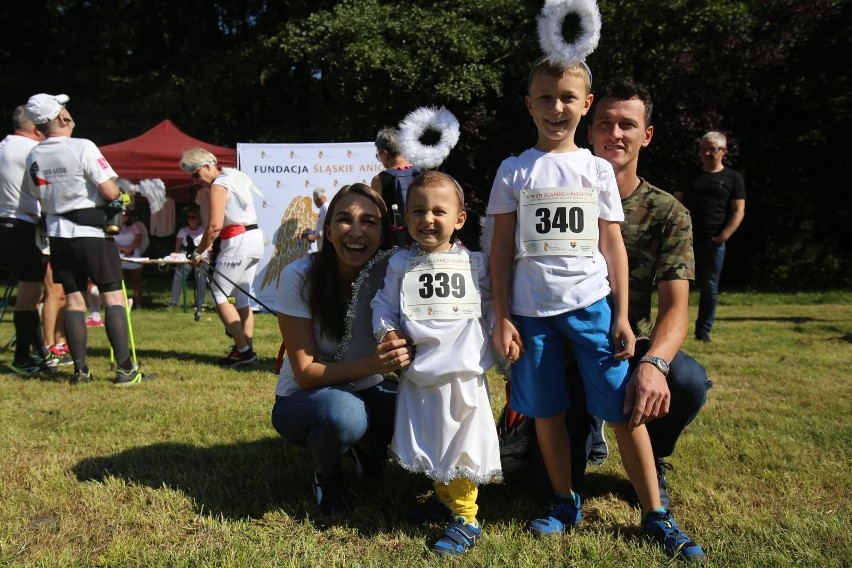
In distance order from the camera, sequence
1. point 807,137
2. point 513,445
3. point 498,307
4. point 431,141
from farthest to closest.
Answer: point 807,137
point 513,445
point 431,141
point 498,307

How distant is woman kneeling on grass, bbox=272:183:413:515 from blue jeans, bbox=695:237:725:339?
4713mm

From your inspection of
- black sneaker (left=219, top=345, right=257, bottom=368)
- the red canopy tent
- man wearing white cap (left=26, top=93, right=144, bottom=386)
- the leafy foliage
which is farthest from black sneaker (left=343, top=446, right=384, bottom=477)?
the leafy foliage

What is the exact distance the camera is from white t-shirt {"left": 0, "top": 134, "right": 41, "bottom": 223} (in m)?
5.37

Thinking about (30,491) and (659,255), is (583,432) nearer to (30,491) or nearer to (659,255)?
(659,255)

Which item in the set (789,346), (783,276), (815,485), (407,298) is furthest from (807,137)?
(407,298)

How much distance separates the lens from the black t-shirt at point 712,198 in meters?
6.56

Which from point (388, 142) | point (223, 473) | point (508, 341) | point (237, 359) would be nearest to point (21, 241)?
point (237, 359)

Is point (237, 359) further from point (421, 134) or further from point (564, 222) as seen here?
point (564, 222)

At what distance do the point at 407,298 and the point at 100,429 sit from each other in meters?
2.27

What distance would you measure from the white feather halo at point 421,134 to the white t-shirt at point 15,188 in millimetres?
3818

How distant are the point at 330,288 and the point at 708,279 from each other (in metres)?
4.97

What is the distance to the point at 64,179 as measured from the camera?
4.75m

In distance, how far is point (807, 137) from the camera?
1459cm

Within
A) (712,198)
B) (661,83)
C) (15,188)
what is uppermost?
(661,83)
